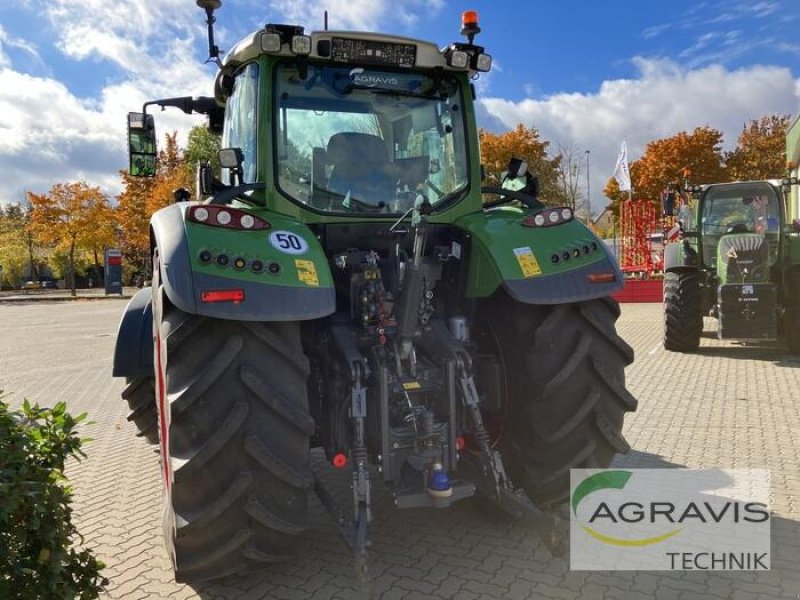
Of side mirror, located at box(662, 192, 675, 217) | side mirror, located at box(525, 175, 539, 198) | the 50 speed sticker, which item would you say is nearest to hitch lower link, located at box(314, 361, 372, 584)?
the 50 speed sticker

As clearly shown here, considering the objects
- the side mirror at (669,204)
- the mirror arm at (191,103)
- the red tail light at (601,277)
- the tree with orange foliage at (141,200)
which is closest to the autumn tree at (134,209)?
the tree with orange foliage at (141,200)

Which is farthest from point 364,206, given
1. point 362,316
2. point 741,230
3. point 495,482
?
point 741,230

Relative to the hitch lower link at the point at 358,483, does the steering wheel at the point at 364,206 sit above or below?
above

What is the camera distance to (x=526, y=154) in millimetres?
32281

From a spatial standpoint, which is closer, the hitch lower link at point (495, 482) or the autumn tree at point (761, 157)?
the hitch lower link at point (495, 482)

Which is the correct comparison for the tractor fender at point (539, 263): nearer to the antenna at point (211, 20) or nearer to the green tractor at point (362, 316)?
the green tractor at point (362, 316)

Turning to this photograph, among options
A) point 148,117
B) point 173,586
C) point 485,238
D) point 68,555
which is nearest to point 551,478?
point 485,238

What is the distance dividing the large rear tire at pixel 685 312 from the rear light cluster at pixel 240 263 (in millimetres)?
8688

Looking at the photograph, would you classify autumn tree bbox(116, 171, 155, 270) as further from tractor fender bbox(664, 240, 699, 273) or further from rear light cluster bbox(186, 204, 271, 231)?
rear light cluster bbox(186, 204, 271, 231)

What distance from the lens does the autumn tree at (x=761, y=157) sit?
33.4 meters

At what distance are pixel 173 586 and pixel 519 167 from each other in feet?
10.7

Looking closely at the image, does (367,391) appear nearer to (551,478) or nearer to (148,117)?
A: (551,478)

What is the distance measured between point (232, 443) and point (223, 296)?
64 cm

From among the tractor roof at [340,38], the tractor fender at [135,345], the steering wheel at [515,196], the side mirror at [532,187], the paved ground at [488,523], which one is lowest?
the paved ground at [488,523]
